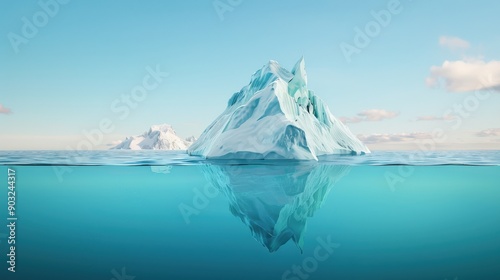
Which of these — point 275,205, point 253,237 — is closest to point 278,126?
point 275,205

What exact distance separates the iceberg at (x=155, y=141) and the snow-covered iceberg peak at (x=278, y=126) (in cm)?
9203

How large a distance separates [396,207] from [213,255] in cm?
474

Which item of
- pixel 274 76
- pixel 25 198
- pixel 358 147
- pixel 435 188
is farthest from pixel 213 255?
pixel 358 147

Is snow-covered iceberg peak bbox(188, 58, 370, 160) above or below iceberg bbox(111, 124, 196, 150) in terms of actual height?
below

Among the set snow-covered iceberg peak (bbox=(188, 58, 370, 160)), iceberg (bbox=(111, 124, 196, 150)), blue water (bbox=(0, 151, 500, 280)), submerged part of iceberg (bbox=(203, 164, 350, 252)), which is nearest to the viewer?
blue water (bbox=(0, 151, 500, 280))

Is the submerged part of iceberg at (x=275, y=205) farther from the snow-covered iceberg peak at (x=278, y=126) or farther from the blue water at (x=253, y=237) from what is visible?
the snow-covered iceberg peak at (x=278, y=126)

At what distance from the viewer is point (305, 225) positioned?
5.07 metres

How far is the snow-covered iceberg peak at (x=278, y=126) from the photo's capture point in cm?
1883

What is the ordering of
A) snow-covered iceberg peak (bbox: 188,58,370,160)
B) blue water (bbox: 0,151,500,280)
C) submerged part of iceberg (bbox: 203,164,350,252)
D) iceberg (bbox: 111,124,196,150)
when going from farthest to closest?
iceberg (bbox: 111,124,196,150)
snow-covered iceberg peak (bbox: 188,58,370,160)
submerged part of iceberg (bbox: 203,164,350,252)
blue water (bbox: 0,151,500,280)

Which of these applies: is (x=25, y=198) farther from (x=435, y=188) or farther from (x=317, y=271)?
(x=435, y=188)

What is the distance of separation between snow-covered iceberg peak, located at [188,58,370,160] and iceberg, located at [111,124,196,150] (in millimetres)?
92031

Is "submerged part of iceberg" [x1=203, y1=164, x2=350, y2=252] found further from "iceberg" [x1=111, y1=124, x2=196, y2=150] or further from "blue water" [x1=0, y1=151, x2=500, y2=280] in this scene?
"iceberg" [x1=111, y1=124, x2=196, y2=150]

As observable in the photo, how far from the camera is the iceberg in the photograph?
379 ft

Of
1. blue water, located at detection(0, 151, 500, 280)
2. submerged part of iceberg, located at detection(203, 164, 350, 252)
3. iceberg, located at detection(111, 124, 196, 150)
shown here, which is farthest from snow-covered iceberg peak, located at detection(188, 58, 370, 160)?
iceberg, located at detection(111, 124, 196, 150)
